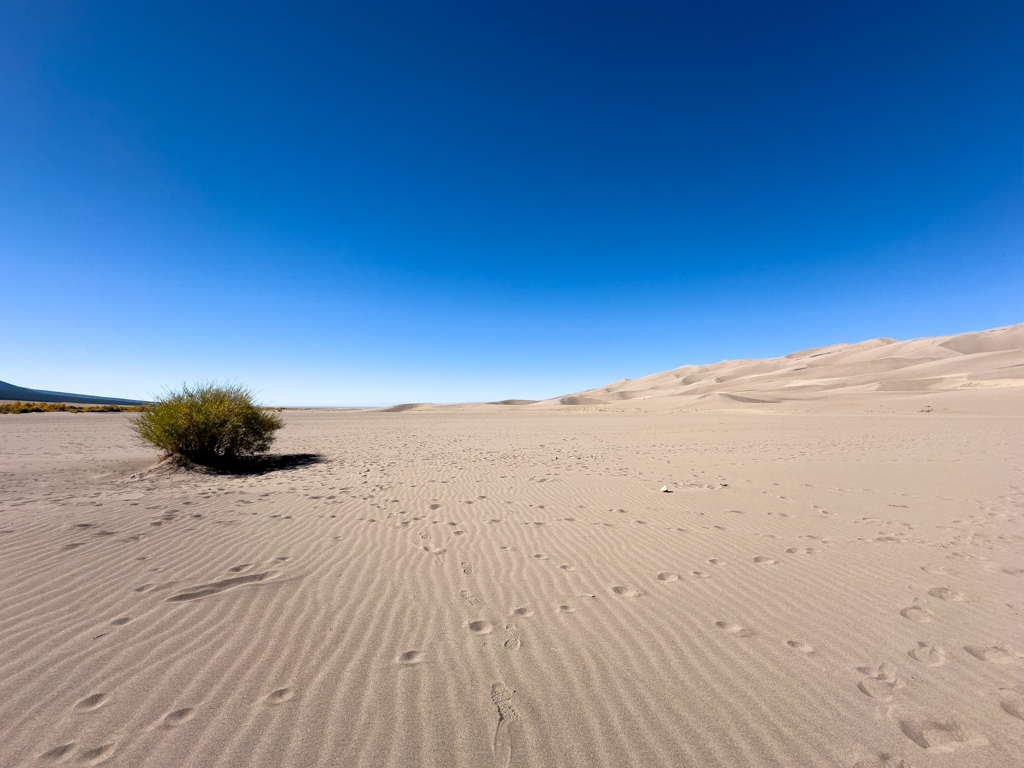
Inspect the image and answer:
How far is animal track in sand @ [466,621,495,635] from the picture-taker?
10.2 ft

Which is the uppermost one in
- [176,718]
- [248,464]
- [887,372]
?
[887,372]

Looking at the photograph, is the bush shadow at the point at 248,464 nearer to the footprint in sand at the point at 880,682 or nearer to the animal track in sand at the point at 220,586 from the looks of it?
the animal track in sand at the point at 220,586

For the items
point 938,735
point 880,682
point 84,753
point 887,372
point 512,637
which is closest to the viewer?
point 84,753

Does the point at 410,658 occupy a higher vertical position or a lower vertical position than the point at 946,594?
higher

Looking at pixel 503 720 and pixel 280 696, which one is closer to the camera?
pixel 503 720

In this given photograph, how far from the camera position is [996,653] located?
2.79 meters

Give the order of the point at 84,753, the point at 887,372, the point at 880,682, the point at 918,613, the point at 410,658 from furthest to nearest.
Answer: the point at 887,372, the point at 918,613, the point at 410,658, the point at 880,682, the point at 84,753

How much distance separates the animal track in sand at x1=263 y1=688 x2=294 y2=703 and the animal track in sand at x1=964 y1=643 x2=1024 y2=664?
4.47 m

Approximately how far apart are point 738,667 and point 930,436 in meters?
18.1

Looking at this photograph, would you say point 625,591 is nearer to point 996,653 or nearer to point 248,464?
point 996,653

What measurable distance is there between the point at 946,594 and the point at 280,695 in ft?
17.6

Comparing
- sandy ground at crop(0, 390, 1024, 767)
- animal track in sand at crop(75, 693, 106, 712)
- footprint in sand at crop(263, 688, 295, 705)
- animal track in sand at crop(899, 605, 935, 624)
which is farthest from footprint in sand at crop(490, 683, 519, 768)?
animal track in sand at crop(899, 605, 935, 624)

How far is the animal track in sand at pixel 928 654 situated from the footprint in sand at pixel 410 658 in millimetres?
3358

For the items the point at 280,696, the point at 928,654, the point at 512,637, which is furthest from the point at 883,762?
the point at 280,696
